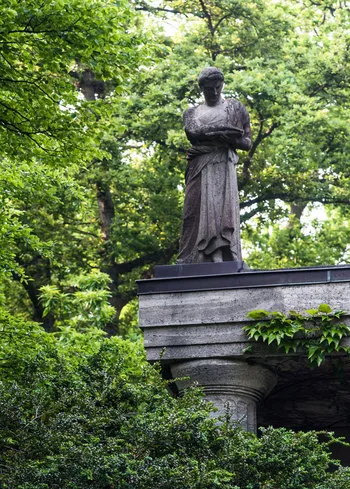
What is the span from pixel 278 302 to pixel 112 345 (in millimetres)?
8697

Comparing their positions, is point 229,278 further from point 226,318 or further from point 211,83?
point 211,83

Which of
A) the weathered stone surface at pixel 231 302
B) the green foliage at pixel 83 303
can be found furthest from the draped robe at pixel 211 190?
the green foliage at pixel 83 303

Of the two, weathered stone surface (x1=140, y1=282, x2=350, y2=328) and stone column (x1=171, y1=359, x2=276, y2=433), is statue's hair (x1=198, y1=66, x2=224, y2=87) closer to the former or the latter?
weathered stone surface (x1=140, y1=282, x2=350, y2=328)

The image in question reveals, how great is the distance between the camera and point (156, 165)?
27.1 metres

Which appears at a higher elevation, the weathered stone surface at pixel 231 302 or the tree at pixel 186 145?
the tree at pixel 186 145

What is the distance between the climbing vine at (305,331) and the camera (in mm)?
11500

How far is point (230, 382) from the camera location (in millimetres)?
11961

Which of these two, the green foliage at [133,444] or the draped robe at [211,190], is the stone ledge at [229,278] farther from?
the green foliage at [133,444]

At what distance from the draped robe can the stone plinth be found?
21.5 inches

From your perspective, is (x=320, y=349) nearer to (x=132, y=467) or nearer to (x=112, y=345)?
(x=132, y=467)

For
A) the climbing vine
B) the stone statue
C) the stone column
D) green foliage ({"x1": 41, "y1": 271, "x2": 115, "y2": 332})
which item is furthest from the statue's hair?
green foliage ({"x1": 41, "y1": 271, "x2": 115, "y2": 332})

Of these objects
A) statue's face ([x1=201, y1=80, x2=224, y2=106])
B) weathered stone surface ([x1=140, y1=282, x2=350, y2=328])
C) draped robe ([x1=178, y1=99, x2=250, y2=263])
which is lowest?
weathered stone surface ([x1=140, y1=282, x2=350, y2=328])

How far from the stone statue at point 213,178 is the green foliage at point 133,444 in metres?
1.88

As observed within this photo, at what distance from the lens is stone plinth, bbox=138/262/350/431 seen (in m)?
11.8
